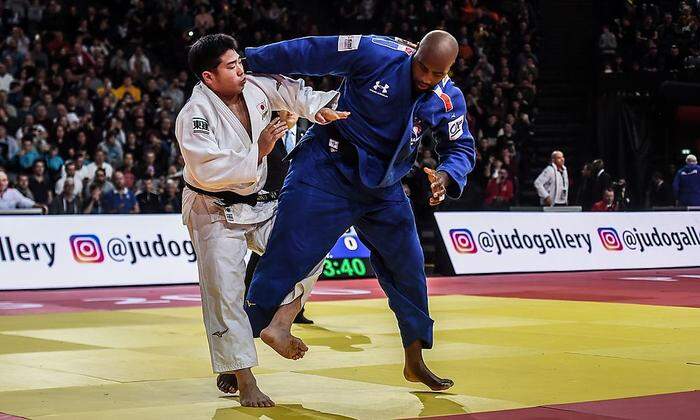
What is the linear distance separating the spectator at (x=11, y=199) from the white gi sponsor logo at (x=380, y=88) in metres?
11.1

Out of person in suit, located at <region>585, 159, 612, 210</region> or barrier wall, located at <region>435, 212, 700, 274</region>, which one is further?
person in suit, located at <region>585, 159, 612, 210</region>

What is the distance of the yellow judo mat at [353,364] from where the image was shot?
5.74 meters

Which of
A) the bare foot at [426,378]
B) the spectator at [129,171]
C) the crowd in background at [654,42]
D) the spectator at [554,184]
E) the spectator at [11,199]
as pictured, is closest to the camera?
the bare foot at [426,378]

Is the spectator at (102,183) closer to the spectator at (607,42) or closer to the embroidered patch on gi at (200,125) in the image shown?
the embroidered patch on gi at (200,125)

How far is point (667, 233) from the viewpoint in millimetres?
18562

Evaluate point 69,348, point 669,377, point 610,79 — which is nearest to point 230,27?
point 610,79

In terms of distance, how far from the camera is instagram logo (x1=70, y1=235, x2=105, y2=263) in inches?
578

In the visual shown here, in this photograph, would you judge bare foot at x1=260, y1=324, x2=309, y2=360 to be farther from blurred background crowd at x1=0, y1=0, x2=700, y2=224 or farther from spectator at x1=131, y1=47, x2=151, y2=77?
spectator at x1=131, y1=47, x2=151, y2=77

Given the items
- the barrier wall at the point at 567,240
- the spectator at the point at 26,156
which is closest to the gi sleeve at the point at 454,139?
the barrier wall at the point at 567,240

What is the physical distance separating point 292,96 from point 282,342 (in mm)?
1266

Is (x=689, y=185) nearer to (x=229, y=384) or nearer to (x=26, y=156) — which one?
(x=26, y=156)

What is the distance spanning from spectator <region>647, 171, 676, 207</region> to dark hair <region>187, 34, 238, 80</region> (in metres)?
19.1

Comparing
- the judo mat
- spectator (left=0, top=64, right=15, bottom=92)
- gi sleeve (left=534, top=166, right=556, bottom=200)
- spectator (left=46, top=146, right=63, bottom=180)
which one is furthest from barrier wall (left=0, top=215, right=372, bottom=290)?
gi sleeve (left=534, top=166, right=556, bottom=200)

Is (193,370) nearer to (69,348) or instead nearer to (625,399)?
(69,348)
